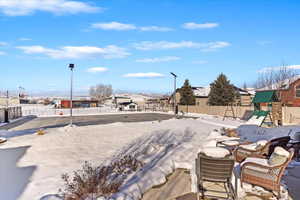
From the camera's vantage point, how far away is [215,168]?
424cm

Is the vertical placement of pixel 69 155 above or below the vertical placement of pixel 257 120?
below

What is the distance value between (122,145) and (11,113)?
872 inches

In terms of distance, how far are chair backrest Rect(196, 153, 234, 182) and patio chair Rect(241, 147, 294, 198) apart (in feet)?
2.44

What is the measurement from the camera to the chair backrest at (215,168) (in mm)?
4176

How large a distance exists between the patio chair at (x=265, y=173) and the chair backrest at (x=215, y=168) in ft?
2.44

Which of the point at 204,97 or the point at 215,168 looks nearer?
the point at 215,168

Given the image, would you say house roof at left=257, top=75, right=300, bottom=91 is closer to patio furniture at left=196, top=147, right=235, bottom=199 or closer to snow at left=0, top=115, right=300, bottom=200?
snow at left=0, top=115, right=300, bottom=200

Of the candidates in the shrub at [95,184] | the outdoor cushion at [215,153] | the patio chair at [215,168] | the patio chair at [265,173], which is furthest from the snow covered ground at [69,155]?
the patio chair at [265,173]

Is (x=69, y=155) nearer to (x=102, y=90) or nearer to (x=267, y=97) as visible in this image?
(x=267, y=97)

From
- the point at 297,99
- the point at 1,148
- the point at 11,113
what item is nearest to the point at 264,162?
the point at 1,148

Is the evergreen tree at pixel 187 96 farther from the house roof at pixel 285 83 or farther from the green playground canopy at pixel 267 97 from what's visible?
the green playground canopy at pixel 267 97

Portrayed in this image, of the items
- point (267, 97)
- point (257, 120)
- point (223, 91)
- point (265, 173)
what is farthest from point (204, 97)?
point (265, 173)

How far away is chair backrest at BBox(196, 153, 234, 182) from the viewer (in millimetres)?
4176

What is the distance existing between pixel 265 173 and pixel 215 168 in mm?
1056
